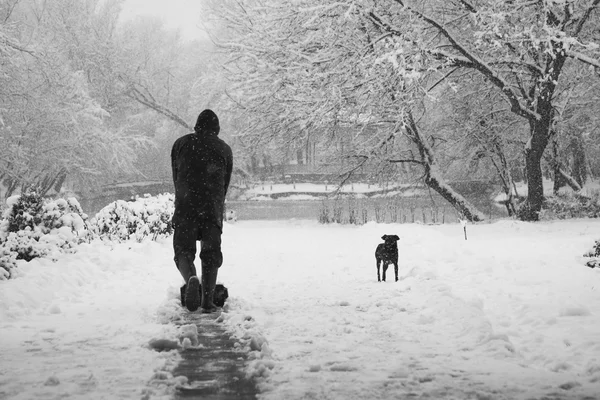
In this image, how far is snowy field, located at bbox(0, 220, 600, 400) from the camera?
274 cm

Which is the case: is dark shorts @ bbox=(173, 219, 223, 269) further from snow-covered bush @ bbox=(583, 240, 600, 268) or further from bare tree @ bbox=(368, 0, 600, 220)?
bare tree @ bbox=(368, 0, 600, 220)

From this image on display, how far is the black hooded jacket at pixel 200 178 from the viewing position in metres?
4.77

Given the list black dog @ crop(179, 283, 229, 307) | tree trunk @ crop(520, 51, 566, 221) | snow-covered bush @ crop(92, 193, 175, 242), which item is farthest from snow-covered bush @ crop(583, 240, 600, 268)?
snow-covered bush @ crop(92, 193, 175, 242)

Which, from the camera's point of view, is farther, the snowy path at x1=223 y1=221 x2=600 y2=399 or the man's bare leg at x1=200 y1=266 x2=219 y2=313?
the man's bare leg at x1=200 y1=266 x2=219 y2=313

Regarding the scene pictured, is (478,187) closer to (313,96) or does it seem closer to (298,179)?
(298,179)

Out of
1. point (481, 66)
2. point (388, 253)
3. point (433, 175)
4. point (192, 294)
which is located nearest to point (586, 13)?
point (481, 66)

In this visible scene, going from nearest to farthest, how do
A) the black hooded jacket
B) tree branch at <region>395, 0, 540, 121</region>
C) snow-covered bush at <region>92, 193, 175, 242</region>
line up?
the black hooded jacket < snow-covered bush at <region>92, 193, 175, 242</region> < tree branch at <region>395, 0, 540, 121</region>

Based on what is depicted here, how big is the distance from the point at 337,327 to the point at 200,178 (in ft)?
6.20

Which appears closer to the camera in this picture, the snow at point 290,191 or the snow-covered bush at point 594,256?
the snow-covered bush at point 594,256

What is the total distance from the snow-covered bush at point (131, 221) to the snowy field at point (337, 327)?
176 centimetres

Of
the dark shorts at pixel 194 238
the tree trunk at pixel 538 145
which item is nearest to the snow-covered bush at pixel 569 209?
the tree trunk at pixel 538 145

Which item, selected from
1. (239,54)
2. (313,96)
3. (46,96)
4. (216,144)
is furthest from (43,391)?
(46,96)

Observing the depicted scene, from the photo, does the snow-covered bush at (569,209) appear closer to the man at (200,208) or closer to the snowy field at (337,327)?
the snowy field at (337,327)

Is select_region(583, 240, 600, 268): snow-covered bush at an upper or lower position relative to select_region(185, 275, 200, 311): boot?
lower
